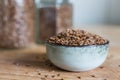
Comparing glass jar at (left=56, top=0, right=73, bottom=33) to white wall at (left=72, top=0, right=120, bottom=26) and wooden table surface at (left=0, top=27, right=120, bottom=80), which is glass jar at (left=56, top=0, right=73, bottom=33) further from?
white wall at (left=72, top=0, right=120, bottom=26)

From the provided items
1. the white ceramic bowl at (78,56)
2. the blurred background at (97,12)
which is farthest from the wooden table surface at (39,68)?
the blurred background at (97,12)

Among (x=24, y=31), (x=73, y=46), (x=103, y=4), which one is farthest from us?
(x=103, y=4)

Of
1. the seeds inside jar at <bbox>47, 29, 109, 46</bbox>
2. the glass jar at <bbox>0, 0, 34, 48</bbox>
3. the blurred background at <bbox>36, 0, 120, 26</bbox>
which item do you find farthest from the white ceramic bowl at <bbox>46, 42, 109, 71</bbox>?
the blurred background at <bbox>36, 0, 120, 26</bbox>

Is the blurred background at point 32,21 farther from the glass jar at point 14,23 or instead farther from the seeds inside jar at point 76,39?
the seeds inside jar at point 76,39

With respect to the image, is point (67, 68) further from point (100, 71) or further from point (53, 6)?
point (53, 6)

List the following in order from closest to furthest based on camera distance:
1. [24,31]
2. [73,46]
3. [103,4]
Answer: [73,46] < [24,31] < [103,4]

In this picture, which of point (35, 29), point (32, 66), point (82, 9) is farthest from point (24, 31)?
point (82, 9)
